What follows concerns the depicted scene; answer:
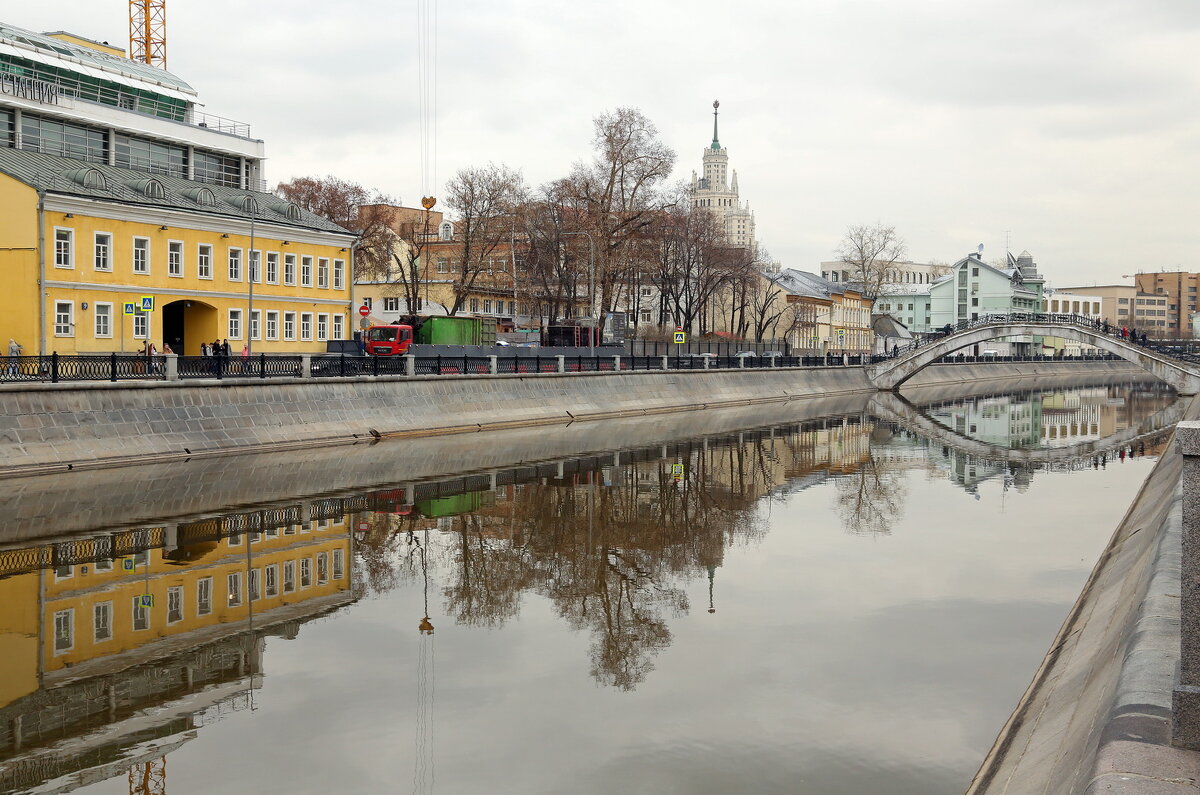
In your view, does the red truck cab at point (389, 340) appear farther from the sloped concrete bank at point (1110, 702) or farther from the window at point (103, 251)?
the sloped concrete bank at point (1110, 702)

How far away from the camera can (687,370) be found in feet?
204

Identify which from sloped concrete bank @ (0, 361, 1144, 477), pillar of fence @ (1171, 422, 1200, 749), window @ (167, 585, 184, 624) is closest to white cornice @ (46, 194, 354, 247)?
sloped concrete bank @ (0, 361, 1144, 477)

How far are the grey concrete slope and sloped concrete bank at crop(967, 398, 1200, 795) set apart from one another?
83.4 feet

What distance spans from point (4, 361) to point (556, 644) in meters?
20.7

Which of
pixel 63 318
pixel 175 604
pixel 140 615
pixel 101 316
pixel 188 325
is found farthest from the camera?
pixel 188 325

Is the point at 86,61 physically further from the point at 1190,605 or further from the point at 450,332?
the point at 1190,605

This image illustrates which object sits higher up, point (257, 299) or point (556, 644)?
point (257, 299)

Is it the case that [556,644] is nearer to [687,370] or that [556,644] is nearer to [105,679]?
[105,679]

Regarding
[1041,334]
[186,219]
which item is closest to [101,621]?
[186,219]

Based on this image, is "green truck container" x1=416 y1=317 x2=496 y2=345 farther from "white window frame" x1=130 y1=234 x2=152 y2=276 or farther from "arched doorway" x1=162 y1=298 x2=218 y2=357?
"white window frame" x1=130 y1=234 x2=152 y2=276

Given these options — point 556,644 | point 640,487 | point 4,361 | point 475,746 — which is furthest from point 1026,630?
point 4,361

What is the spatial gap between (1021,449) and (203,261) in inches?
1423

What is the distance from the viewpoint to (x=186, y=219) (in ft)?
157

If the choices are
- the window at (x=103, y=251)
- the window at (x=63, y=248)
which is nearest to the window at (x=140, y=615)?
the window at (x=63, y=248)
